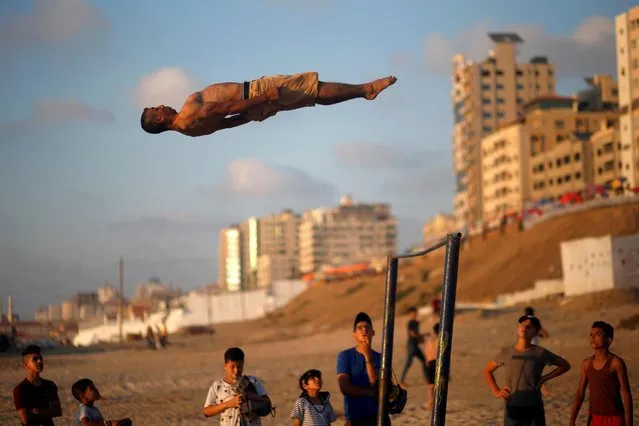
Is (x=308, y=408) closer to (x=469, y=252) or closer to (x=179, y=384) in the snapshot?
(x=179, y=384)

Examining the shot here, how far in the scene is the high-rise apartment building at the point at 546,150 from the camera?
110375mm

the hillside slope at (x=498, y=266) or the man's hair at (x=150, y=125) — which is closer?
the man's hair at (x=150, y=125)

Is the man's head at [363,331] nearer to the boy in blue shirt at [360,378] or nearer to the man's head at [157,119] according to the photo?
the boy in blue shirt at [360,378]

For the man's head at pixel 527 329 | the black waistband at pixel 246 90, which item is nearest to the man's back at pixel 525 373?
the man's head at pixel 527 329

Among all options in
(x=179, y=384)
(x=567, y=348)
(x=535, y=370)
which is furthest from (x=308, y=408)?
(x=567, y=348)

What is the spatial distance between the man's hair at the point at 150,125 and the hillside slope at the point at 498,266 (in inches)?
2247

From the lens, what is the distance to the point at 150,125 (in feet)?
28.8

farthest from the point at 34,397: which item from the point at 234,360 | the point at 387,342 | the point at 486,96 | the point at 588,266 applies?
the point at 486,96

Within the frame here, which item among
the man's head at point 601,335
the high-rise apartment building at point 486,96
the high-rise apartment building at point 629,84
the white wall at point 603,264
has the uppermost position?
the high-rise apartment building at point 486,96

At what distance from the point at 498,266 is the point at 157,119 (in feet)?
222

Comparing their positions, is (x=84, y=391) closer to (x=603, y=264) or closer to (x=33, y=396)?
(x=33, y=396)

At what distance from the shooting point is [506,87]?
489ft

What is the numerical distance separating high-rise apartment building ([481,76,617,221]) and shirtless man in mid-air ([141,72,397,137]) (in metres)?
99.8

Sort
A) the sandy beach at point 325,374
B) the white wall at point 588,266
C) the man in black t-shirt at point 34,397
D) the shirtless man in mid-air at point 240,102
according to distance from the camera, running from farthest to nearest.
→ the white wall at point 588,266, the sandy beach at point 325,374, the man in black t-shirt at point 34,397, the shirtless man in mid-air at point 240,102
